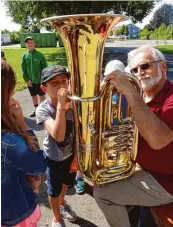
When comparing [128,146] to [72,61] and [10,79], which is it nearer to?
[72,61]

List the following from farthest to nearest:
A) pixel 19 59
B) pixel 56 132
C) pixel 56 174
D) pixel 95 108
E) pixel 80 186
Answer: pixel 19 59, pixel 80 186, pixel 56 174, pixel 56 132, pixel 95 108

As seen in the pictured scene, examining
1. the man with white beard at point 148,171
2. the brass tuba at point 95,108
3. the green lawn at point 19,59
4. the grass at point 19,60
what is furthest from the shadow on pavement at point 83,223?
the green lawn at point 19,59

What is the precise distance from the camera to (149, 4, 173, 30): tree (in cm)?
6400

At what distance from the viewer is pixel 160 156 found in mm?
1987

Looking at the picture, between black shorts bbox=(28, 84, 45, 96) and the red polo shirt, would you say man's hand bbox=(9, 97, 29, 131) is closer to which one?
the red polo shirt

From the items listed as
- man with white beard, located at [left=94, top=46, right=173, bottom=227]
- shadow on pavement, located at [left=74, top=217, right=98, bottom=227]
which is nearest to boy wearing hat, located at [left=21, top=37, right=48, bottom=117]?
shadow on pavement, located at [left=74, top=217, right=98, bottom=227]

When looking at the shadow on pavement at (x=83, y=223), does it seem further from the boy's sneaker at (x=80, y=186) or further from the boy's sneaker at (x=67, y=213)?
the boy's sneaker at (x=80, y=186)

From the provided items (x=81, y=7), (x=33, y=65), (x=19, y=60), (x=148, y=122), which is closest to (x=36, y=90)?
(x=33, y=65)

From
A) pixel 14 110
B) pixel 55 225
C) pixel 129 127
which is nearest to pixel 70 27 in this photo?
pixel 14 110

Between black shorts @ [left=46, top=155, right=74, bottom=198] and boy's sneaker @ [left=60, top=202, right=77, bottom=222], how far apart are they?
41 cm

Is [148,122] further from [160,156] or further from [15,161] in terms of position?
[15,161]

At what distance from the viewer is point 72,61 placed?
182cm

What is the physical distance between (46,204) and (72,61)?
1.66m

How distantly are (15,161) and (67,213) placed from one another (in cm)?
129
